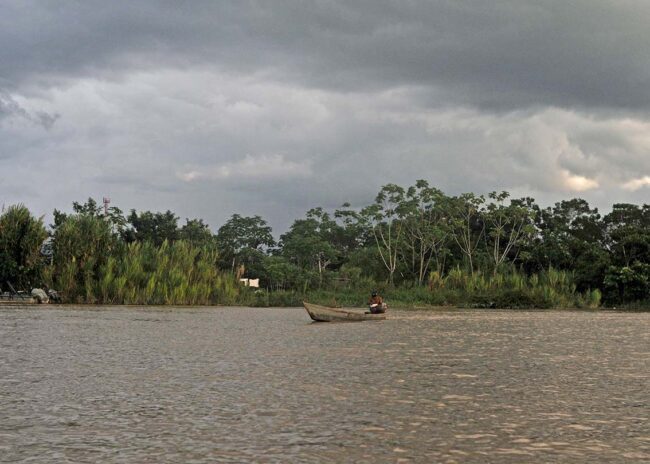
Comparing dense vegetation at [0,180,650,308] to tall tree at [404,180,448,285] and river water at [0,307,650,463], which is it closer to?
tall tree at [404,180,448,285]

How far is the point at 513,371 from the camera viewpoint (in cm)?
1327

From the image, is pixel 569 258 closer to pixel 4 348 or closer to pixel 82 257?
pixel 82 257

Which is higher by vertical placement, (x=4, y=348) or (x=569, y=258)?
(x=569, y=258)

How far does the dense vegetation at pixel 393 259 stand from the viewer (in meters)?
40.8

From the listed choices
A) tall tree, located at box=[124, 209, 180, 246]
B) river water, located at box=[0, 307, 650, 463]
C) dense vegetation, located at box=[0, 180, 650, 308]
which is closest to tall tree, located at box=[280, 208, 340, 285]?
dense vegetation, located at box=[0, 180, 650, 308]

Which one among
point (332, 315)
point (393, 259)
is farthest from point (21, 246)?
point (393, 259)

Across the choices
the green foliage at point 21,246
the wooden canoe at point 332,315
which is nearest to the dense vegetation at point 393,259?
the green foliage at point 21,246

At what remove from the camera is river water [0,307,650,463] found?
6.86m

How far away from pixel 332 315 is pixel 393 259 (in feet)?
102

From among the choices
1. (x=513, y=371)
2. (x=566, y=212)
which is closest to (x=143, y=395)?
(x=513, y=371)

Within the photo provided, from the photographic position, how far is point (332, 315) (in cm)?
2838

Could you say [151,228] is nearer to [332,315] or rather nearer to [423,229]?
[423,229]

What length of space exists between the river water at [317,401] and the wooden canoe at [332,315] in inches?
340

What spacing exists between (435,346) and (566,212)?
5093cm
